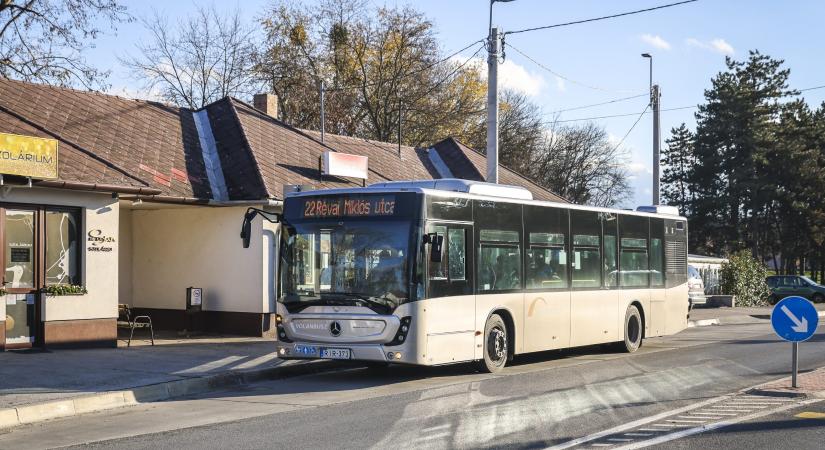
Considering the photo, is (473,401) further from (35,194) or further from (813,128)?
(813,128)

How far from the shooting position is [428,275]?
46.6ft

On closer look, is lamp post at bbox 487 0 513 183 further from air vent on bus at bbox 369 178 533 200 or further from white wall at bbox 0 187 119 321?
white wall at bbox 0 187 119 321

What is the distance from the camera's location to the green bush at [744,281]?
4447cm

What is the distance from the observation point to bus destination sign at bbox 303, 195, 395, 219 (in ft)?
47.2

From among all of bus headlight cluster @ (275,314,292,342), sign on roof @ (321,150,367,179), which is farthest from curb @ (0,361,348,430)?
sign on roof @ (321,150,367,179)

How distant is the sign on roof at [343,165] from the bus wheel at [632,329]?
809cm

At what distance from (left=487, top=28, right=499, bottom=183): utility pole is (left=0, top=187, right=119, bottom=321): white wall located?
25.8ft

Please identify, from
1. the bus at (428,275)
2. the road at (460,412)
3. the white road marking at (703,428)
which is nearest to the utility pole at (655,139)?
the bus at (428,275)

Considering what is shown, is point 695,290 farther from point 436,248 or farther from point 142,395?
point 142,395

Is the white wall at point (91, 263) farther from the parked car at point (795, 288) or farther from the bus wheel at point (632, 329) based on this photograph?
the parked car at point (795, 288)

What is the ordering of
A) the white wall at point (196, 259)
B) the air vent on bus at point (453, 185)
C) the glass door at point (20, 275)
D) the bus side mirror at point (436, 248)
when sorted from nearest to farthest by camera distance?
the bus side mirror at point (436, 248) < the air vent on bus at point (453, 185) < the glass door at point (20, 275) < the white wall at point (196, 259)

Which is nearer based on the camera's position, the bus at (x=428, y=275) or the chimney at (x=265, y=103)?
the bus at (x=428, y=275)

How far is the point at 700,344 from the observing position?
71.8 feet

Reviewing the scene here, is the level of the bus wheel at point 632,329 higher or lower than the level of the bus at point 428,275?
lower
